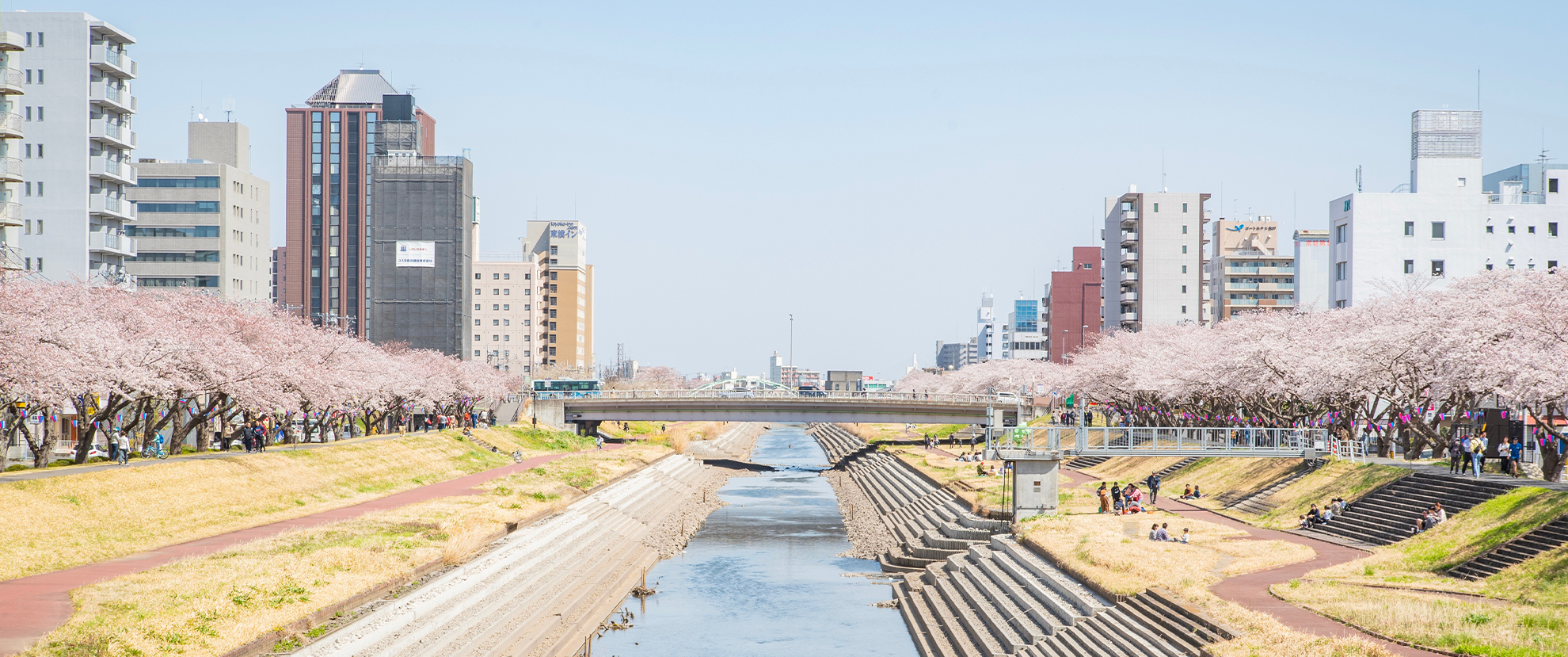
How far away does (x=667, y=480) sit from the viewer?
83500mm

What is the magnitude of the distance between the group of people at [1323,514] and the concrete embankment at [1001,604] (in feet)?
33.1

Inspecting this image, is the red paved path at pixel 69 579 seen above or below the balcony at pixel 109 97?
below

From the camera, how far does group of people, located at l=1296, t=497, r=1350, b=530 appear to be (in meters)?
40.0

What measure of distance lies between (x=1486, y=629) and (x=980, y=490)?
36.2 meters

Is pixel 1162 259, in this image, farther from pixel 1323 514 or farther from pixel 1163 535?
pixel 1163 535

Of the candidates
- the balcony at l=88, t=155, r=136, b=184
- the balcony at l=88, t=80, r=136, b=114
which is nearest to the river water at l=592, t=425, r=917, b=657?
the balcony at l=88, t=155, r=136, b=184

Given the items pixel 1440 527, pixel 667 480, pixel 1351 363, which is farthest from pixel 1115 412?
pixel 1440 527

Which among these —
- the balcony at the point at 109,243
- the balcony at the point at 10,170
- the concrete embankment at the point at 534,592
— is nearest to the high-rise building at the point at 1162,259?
the concrete embankment at the point at 534,592

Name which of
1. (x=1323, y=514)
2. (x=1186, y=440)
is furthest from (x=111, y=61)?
(x=1323, y=514)

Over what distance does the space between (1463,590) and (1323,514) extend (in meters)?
13.5

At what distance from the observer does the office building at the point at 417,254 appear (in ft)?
483

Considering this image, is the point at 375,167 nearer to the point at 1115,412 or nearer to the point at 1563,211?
the point at 1115,412

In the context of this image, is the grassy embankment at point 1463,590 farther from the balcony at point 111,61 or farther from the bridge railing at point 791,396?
the balcony at point 111,61

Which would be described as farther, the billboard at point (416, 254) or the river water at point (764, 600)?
the billboard at point (416, 254)
